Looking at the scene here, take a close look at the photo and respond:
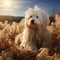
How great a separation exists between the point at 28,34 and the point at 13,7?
32 centimetres

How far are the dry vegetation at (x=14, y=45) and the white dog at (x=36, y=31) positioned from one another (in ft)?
0.26

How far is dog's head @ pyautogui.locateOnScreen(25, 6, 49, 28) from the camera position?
277 cm

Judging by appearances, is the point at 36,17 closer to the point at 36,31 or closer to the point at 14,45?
the point at 36,31

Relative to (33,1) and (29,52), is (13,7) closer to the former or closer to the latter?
(33,1)

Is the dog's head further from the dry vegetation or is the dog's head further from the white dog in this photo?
the dry vegetation

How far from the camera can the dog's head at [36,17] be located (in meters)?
2.77

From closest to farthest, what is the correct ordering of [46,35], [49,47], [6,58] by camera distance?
[6,58]
[49,47]
[46,35]

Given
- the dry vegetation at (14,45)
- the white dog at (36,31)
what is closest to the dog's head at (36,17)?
the white dog at (36,31)

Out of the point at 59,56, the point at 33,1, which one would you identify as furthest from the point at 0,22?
the point at 59,56

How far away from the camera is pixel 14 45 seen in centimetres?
268

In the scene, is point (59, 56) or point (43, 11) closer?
point (59, 56)

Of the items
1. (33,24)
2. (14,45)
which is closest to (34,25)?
(33,24)

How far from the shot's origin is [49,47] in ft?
8.69

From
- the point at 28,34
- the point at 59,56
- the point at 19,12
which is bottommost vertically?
the point at 59,56
